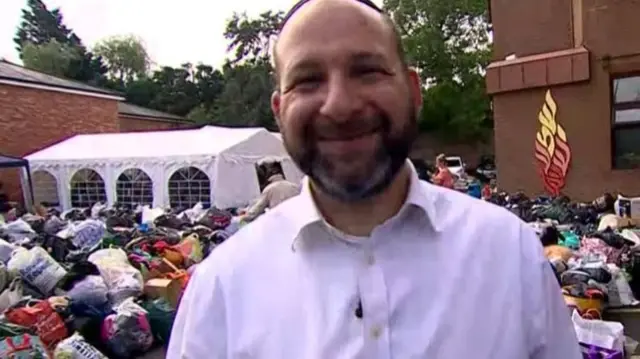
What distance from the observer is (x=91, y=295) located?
6473 mm

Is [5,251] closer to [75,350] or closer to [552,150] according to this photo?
[75,350]

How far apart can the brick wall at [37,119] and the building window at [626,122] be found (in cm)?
1686

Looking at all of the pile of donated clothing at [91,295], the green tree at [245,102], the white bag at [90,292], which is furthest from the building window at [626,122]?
the green tree at [245,102]

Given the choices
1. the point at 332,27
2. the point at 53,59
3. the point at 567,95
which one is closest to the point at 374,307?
the point at 332,27

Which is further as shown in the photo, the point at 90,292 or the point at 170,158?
the point at 170,158

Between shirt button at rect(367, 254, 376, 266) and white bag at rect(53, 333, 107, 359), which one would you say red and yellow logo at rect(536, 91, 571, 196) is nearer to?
white bag at rect(53, 333, 107, 359)

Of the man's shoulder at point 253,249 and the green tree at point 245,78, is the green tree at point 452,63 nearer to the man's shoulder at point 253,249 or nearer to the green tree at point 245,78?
the green tree at point 245,78

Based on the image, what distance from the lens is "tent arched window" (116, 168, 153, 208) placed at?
19.5m

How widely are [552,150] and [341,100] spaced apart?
12588 millimetres

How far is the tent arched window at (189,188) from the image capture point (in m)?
18.8

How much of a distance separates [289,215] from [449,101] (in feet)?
125

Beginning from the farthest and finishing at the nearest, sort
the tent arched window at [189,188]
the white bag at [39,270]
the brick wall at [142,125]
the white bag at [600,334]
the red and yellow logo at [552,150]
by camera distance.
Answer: the brick wall at [142,125]
the tent arched window at [189,188]
the red and yellow logo at [552,150]
the white bag at [39,270]
the white bag at [600,334]

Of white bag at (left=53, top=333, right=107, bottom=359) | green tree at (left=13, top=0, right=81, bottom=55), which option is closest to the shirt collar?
white bag at (left=53, top=333, right=107, bottom=359)

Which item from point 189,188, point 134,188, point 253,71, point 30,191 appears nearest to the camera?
point 189,188
